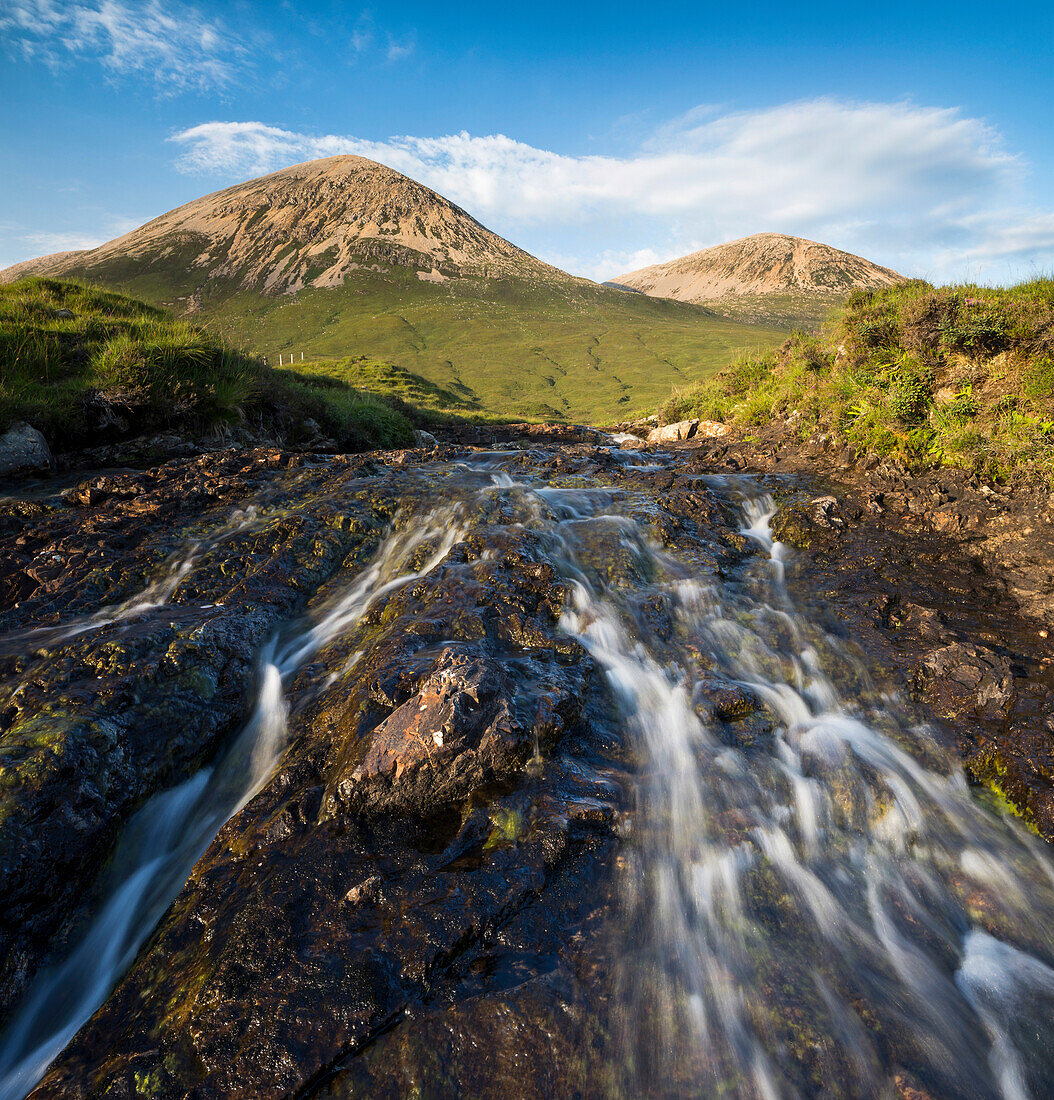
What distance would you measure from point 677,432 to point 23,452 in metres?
17.2

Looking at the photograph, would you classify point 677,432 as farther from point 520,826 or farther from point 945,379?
point 520,826

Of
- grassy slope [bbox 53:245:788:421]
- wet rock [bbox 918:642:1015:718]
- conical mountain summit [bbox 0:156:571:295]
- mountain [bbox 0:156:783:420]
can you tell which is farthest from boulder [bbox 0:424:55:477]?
conical mountain summit [bbox 0:156:571:295]

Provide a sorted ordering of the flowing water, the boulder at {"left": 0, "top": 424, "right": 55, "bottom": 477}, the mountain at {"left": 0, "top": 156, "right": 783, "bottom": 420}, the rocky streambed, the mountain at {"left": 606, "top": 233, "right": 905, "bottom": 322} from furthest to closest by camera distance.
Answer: the mountain at {"left": 606, "top": 233, "right": 905, "bottom": 322}
the mountain at {"left": 0, "top": 156, "right": 783, "bottom": 420}
the boulder at {"left": 0, "top": 424, "right": 55, "bottom": 477}
the flowing water
the rocky streambed

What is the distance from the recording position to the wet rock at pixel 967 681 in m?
5.44

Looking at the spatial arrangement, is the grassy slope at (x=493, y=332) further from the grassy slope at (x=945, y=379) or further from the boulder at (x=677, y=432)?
the grassy slope at (x=945, y=379)

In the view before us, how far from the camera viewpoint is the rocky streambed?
10.1 ft

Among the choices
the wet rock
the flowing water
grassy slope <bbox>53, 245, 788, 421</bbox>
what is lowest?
the flowing water

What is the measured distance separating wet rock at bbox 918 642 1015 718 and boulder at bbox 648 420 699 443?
13298 millimetres

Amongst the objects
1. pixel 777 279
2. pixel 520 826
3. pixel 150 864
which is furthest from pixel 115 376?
pixel 777 279

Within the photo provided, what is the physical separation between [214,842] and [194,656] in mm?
2065

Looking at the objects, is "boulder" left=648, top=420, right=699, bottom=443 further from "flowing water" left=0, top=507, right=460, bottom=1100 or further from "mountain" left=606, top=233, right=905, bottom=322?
"mountain" left=606, top=233, right=905, bottom=322

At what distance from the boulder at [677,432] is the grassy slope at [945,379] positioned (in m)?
4.73

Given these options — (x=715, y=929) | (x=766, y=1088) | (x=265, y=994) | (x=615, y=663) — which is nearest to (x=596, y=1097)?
(x=766, y=1088)

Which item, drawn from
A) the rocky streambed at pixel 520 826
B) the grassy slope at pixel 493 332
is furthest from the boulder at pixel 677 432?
the grassy slope at pixel 493 332
